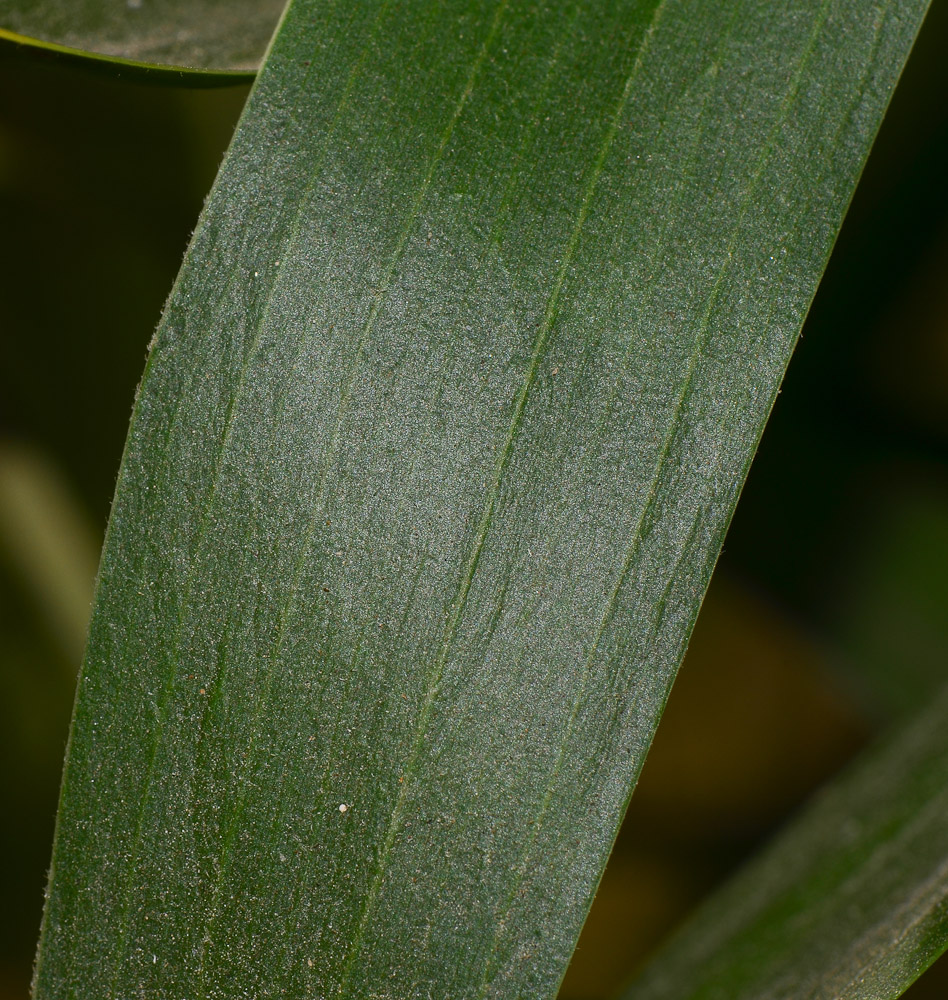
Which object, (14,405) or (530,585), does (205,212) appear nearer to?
(530,585)

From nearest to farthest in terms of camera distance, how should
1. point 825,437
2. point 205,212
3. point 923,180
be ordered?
point 205,212 → point 923,180 → point 825,437

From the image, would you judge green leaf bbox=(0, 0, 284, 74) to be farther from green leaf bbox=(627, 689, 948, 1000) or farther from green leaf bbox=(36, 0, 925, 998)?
green leaf bbox=(627, 689, 948, 1000)

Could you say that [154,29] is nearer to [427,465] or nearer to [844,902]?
[427,465]

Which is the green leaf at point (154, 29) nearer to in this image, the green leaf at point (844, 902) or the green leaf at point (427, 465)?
the green leaf at point (427, 465)

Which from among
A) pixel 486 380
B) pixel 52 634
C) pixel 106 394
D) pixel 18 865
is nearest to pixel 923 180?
pixel 486 380

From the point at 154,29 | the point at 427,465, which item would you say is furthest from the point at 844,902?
the point at 154,29

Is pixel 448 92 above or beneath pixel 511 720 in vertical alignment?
above
